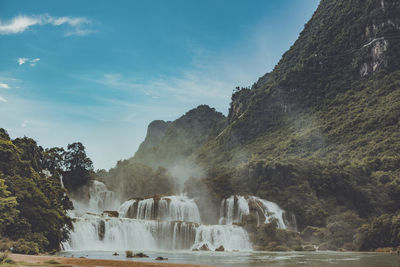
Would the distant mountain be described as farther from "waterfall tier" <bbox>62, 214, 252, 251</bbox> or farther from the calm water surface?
the calm water surface

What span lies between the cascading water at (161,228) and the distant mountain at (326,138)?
3.79 meters

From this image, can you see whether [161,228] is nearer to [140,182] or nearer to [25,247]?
[25,247]

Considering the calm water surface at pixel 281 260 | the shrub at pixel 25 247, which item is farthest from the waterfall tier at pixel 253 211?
the shrub at pixel 25 247

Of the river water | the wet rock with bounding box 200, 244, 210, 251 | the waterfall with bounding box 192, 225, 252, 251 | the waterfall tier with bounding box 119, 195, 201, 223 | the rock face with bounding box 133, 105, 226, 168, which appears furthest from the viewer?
the rock face with bounding box 133, 105, 226, 168

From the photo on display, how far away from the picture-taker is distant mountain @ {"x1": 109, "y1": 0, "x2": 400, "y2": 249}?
54906 millimetres

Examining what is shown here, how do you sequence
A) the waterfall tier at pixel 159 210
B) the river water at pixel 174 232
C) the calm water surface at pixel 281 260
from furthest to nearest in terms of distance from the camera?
the waterfall tier at pixel 159 210 < the river water at pixel 174 232 < the calm water surface at pixel 281 260

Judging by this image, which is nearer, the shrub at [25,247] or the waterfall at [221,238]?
the shrub at [25,247]

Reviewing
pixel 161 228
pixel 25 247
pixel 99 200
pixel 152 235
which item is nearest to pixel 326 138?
pixel 99 200

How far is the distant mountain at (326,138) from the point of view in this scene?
180 ft

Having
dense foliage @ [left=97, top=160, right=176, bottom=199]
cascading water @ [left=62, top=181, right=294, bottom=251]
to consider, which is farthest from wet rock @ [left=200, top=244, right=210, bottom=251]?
dense foliage @ [left=97, top=160, right=176, bottom=199]

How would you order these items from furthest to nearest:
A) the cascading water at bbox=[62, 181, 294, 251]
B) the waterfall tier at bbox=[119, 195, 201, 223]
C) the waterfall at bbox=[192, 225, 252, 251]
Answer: the waterfall tier at bbox=[119, 195, 201, 223] < the waterfall at bbox=[192, 225, 252, 251] < the cascading water at bbox=[62, 181, 294, 251]

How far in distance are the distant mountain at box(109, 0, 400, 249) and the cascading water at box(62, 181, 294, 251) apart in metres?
3.79

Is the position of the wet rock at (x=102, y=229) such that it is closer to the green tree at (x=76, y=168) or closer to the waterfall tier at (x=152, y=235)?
the waterfall tier at (x=152, y=235)

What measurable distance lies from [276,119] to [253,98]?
17226 mm
